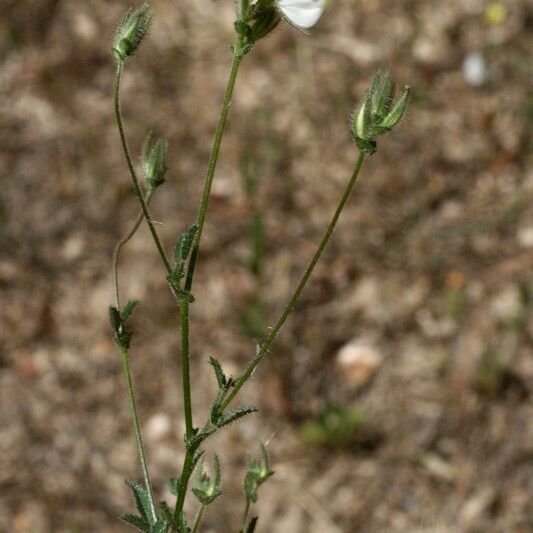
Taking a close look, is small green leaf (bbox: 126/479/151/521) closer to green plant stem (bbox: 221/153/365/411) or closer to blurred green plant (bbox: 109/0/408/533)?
blurred green plant (bbox: 109/0/408/533)

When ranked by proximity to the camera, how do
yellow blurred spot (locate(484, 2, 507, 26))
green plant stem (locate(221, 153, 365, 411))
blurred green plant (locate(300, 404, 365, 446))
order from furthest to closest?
1. yellow blurred spot (locate(484, 2, 507, 26))
2. blurred green plant (locate(300, 404, 365, 446))
3. green plant stem (locate(221, 153, 365, 411))

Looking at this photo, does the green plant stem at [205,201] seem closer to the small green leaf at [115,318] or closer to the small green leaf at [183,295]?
the small green leaf at [183,295]

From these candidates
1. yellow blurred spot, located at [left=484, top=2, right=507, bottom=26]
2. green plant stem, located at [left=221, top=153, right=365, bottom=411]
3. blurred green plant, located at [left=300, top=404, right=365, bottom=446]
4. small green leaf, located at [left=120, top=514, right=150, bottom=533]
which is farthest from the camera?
yellow blurred spot, located at [left=484, top=2, right=507, bottom=26]

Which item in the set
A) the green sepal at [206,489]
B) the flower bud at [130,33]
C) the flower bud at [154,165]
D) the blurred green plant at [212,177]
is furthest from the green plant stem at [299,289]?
the flower bud at [130,33]

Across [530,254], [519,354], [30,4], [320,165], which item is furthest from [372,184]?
[30,4]

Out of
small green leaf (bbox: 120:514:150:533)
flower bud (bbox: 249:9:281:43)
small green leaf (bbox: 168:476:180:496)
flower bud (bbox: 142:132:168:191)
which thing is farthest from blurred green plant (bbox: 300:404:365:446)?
flower bud (bbox: 249:9:281:43)

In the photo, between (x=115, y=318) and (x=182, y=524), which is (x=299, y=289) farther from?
(x=182, y=524)

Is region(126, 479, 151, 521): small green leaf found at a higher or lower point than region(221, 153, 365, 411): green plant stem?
lower

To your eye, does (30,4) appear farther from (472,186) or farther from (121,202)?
(472,186)
